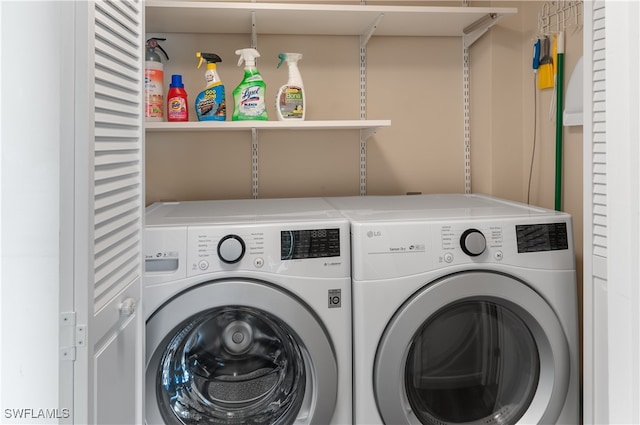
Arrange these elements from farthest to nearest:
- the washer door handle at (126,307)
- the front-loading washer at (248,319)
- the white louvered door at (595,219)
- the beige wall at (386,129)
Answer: the beige wall at (386,129) → the front-loading washer at (248,319) → the white louvered door at (595,219) → the washer door handle at (126,307)

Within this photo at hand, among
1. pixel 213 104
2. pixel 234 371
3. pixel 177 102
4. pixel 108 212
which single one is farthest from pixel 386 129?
pixel 108 212

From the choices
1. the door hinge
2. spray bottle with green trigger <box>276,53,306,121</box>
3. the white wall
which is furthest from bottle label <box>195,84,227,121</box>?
the door hinge

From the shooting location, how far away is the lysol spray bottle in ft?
6.43

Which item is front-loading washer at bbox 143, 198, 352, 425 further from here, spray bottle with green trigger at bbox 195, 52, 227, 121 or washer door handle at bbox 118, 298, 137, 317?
spray bottle with green trigger at bbox 195, 52, 227, 121

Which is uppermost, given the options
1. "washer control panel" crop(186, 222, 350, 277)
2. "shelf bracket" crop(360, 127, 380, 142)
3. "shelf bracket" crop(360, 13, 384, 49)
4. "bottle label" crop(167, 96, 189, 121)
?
"shelf bracket" crop(360, 13, 384, 49)

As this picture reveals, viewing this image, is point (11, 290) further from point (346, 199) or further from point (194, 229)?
point (346, 199)

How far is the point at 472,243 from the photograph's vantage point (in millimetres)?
1523

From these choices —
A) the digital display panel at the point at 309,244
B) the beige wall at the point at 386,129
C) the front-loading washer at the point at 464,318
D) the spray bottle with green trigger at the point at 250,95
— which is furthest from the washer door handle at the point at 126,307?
the beige wall at the point at 386,129

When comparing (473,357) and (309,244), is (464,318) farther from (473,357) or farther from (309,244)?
(309,244)

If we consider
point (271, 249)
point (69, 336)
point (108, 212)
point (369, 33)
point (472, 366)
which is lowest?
point (472, 366)

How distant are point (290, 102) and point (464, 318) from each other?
102cm

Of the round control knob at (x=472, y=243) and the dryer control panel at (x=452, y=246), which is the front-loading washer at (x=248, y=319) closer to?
the dryer control panel at (x=452, y=246)

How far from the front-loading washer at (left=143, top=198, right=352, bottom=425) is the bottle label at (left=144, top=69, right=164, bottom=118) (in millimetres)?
528

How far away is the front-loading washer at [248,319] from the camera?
4.75ft
